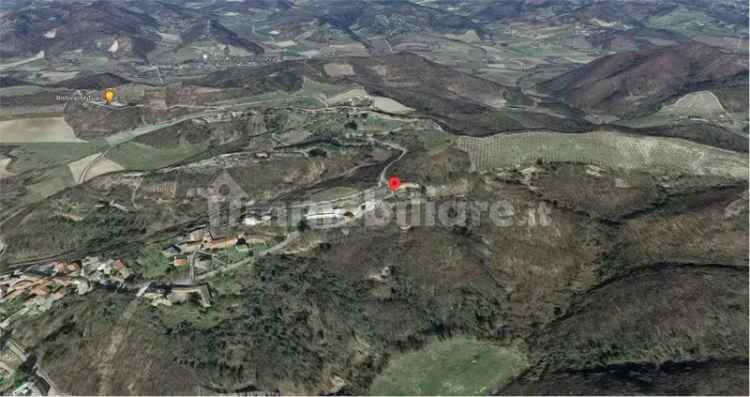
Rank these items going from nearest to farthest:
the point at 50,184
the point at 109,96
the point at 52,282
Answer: the point at 52,282
the point at 50,184
the point at 109,96

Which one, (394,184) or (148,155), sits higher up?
(394,184)

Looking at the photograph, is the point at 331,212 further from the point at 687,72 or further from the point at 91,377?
the point at 687,72

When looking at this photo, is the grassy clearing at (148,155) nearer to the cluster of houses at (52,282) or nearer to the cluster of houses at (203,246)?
the cluster of houses at (52,282)

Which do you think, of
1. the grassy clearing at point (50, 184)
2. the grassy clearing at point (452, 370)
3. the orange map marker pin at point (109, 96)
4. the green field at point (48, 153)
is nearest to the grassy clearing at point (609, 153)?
the grassy clearing at point (452, 370)

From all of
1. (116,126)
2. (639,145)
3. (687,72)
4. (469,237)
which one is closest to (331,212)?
(469,237)

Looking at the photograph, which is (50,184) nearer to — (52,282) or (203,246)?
(52,282)

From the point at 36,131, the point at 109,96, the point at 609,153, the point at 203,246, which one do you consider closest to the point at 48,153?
the point at 36,131

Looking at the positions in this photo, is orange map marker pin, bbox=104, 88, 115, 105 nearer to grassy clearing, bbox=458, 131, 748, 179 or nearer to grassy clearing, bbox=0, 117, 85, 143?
grassy clearing, bbox=0, 117, 85, 143
